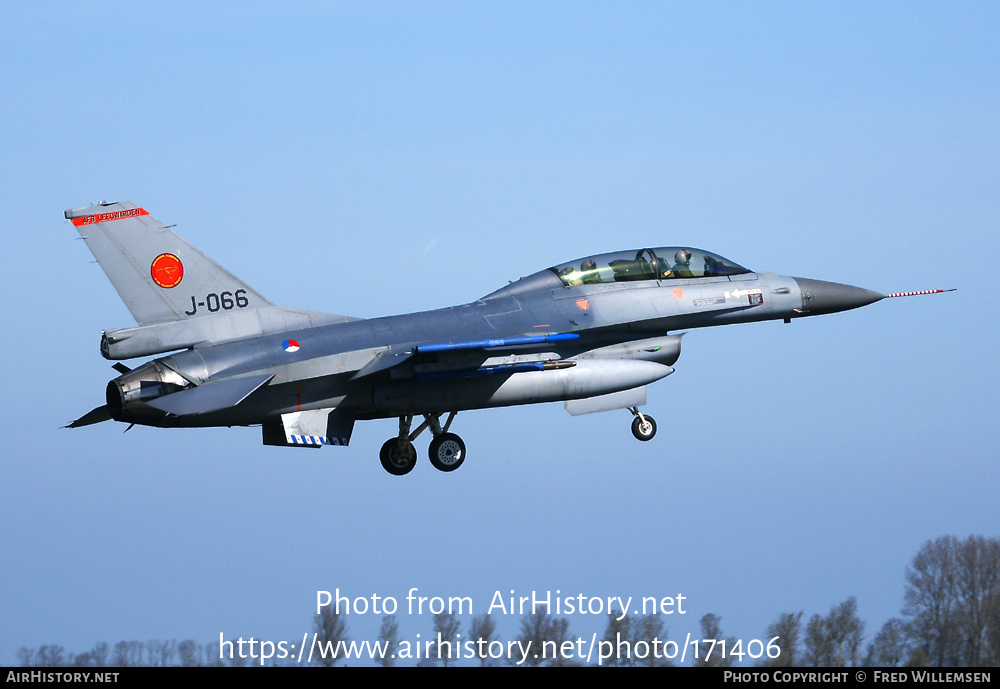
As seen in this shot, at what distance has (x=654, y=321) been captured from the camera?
23.7 metres

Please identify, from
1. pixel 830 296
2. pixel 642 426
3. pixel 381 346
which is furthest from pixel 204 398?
pixel 830 296

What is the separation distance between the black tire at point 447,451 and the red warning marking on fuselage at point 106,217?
19.3 ft

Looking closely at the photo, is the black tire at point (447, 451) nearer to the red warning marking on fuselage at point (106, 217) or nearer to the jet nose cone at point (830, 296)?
the red warning marking on fuselage at point (106, 217)

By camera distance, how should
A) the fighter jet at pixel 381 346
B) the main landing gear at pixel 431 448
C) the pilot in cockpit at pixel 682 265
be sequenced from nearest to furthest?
1. the fighter jet at pixel 381 346
2. the main landing gear at pixel 431 448
3. the pilot in cockpit at pixel 682 265

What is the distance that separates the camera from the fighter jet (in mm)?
21375

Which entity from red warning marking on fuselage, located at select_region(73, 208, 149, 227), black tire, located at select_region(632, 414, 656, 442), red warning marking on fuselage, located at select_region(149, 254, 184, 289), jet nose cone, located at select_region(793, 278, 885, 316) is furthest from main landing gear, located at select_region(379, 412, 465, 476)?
jet nose cone, located at select_region(793, 278, 885, 316)

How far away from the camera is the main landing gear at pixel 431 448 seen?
922 inches

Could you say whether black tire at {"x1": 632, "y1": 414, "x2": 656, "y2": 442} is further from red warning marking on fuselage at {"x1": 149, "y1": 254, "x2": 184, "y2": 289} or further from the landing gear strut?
red warning marking on fuselage at {"x1": 149, "y1": 254, "x2": 184, "y2": 289}

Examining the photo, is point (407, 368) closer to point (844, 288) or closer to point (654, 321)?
point (654, 321)

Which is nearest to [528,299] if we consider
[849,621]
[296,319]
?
[296,319]

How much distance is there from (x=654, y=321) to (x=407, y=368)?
14.1ft

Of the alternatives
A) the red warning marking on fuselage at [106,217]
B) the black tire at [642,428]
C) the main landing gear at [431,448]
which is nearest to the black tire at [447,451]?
the main landing gear at [431,448]

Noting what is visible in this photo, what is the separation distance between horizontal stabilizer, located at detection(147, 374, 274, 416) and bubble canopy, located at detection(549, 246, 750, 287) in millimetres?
5884
